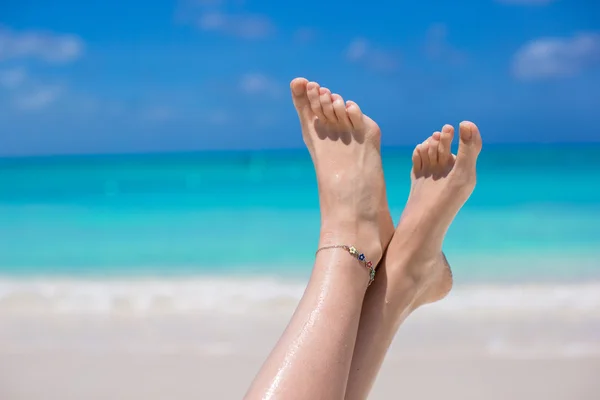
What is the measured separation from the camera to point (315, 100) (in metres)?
1.86

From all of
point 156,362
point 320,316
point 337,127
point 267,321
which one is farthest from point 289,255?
point 320,316

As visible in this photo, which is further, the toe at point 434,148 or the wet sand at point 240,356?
the wet sand at point 240,356

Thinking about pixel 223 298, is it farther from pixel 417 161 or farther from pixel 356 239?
pixel 356 239

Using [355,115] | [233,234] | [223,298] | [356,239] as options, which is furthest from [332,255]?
[233,234]

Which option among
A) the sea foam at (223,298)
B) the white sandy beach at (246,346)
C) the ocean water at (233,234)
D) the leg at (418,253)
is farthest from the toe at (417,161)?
the ocean water at (233,234)

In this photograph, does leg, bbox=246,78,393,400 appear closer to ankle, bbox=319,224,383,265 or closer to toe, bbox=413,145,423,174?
ankle, bbox=319,224,383,265

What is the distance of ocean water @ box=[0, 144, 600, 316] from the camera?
3.74 metres

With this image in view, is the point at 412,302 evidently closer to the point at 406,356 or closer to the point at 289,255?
the point at 406,356

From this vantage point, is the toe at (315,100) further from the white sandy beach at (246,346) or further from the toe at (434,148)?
the white sandy beach at (246,346)

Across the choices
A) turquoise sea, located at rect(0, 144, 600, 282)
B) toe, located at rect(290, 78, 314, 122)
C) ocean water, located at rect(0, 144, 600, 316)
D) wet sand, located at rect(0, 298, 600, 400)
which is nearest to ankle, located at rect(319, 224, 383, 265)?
toe, located at rect(290, 78, 314, 122)

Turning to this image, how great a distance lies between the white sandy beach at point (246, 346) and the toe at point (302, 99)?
2.85 feet

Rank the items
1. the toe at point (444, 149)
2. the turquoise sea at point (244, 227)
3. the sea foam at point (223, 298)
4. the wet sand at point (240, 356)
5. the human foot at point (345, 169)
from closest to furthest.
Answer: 1. the human foot at point (345, 169)
2. the toe at point (444, 149)
3. the wet sand at point (240, 356)
4. the sea foam at point (223, 298)
5. the turquoise sea at point (244, 227)

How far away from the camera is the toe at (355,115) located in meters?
1.79

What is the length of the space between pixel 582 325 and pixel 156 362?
163 centimetres
